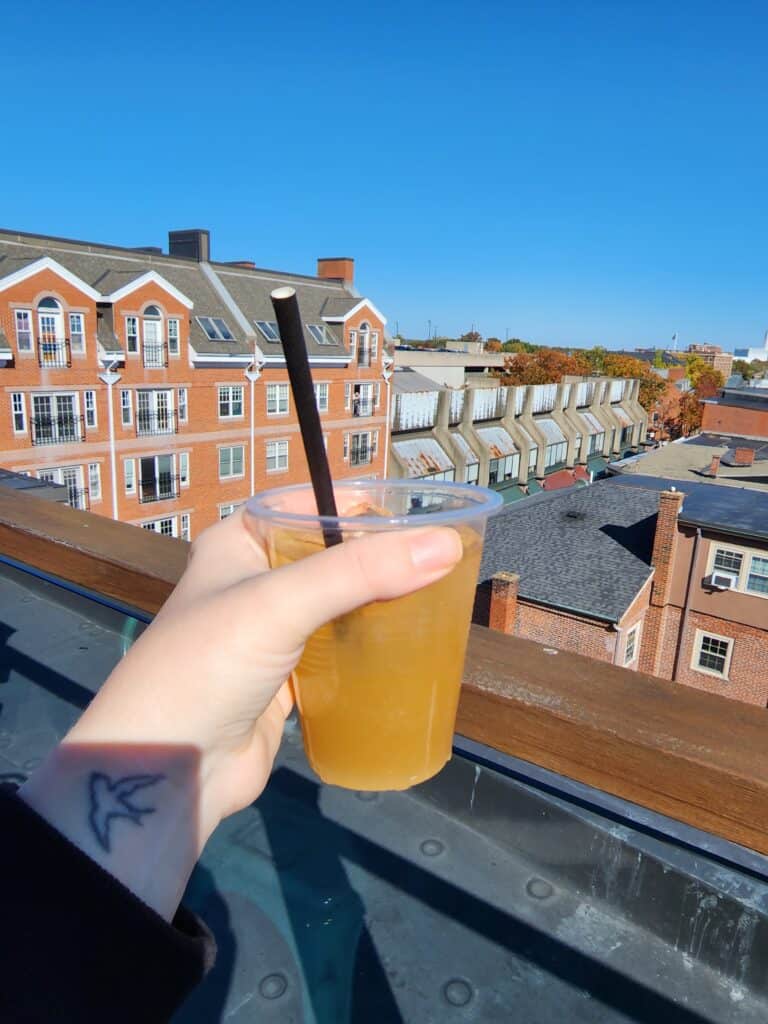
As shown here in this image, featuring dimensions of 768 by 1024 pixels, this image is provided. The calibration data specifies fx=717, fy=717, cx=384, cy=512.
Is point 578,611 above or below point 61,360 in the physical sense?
below

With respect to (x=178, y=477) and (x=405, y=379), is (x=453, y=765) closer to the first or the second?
(x=178, y=477)

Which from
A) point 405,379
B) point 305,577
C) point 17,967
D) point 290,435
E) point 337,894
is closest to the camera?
point 17,967

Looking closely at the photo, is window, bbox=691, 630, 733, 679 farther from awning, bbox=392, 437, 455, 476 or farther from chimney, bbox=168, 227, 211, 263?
chimney, bbox=168, 227, 211, 263

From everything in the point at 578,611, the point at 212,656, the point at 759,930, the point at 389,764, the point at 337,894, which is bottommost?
the point at 578,611

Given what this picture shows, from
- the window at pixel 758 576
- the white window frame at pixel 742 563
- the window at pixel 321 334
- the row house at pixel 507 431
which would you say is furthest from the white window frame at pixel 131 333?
the window at pixel 758 576

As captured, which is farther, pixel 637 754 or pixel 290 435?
pixel 290 435

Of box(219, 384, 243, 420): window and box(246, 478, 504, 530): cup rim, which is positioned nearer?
box(246, 478, 504, 530): cup rim

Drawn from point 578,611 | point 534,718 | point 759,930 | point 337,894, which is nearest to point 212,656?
point 534,718

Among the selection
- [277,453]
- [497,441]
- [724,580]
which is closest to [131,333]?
[277,453]

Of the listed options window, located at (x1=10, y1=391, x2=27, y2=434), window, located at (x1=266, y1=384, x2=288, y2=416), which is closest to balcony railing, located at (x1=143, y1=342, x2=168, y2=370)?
window, located at (x1=10, y1=391, x2=27, y2=434)
